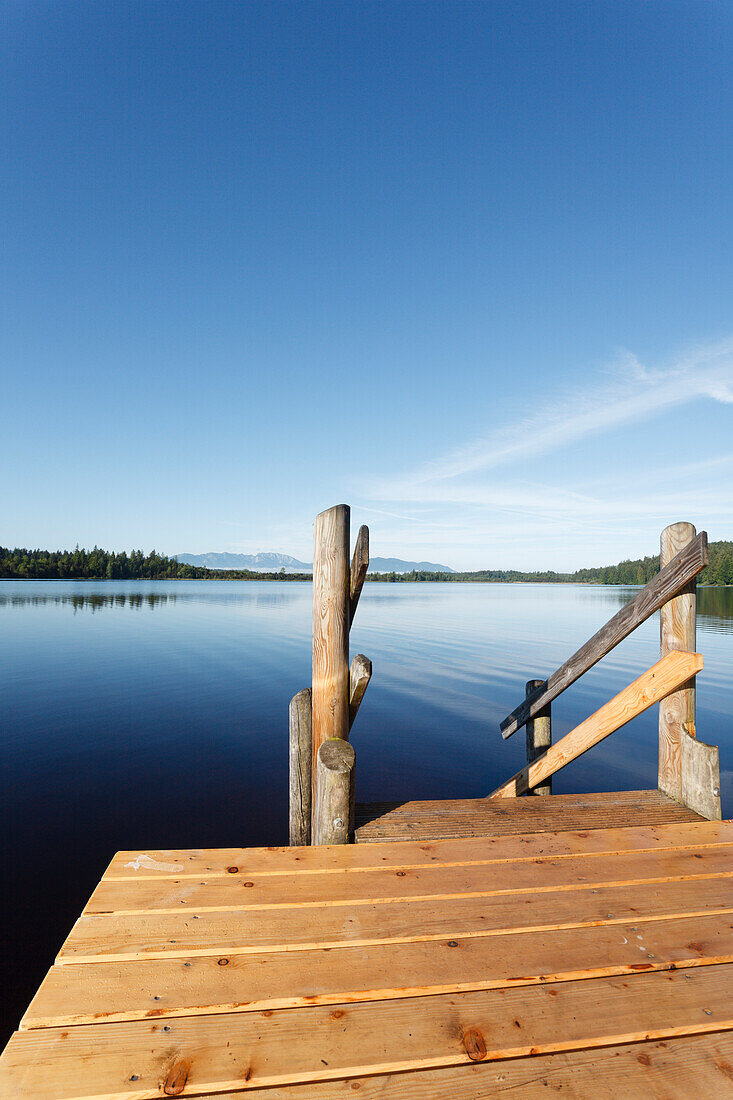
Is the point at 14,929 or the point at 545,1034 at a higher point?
the point at 545,1034

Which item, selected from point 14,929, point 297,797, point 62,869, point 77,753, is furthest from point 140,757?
point 297,797

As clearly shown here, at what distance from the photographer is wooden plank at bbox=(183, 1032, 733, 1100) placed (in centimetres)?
172

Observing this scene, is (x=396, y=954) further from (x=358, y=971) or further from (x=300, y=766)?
(x=300, y=766)

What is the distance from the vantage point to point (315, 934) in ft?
8.26

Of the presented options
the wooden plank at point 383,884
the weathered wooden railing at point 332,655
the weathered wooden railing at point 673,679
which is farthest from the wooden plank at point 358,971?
the weathered wooden railing at point 673,679

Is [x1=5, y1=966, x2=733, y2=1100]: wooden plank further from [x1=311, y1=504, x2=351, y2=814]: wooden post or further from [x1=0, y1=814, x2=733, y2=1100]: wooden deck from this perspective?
[x1=311, y1=504, x2=351, y2=814]: wooden post

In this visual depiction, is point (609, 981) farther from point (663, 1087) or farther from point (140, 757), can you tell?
point (140, 757)

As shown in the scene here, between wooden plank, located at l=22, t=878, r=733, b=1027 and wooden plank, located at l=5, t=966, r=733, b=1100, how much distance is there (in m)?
0.10

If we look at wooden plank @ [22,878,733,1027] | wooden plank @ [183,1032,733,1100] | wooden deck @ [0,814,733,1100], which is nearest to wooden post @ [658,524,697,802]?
wooden deck @ [0,814,733,1100]

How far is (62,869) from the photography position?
644 cm

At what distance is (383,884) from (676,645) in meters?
3.00

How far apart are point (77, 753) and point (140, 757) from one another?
1233 mm

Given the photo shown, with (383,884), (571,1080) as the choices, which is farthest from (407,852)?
(571,1080)

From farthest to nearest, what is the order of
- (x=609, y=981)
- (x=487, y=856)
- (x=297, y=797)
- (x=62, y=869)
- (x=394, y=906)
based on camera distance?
(x=62, y=869) → (x=297, y=797) → (x=487, y=856) → (x=394, y=906) → (x=609, y=981)
